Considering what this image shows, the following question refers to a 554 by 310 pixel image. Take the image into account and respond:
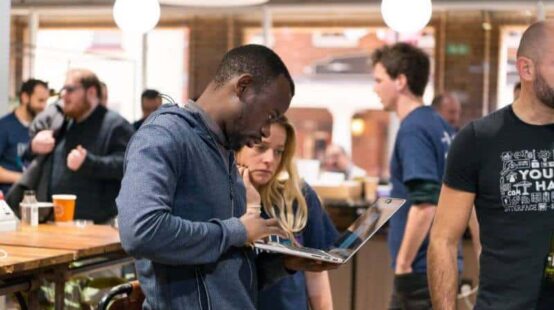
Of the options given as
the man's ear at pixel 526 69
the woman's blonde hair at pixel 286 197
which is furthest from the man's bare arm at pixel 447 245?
the woman's blonde hair at pixel 286 197

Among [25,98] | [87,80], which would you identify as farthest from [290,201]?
[25,98]

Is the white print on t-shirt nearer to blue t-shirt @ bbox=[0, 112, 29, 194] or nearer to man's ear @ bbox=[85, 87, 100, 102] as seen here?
man's ear @ bbox=[85, 87, 100, 102]

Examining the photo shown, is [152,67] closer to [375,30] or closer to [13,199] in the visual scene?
[375,30]

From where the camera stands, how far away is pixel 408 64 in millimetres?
4383

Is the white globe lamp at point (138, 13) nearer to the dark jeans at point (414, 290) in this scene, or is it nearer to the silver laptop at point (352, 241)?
the dark jeans at point (414, 290)

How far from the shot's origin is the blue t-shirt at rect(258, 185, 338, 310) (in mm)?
2842

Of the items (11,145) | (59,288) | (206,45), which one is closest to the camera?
(59,288)

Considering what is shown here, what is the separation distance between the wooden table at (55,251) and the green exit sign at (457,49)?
602 cm

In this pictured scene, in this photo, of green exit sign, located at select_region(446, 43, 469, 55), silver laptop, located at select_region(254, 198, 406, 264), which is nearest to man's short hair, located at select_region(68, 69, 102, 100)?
silver laptop, located at select_region(254, 198, 406, 264)

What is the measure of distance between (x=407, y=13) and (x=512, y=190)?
169 inches

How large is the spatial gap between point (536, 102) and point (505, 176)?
0.75 ft

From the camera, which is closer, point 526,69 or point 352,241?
point 352,241

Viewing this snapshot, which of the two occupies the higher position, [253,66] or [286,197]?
[253,66]

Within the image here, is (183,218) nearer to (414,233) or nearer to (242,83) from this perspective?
(242,83)
